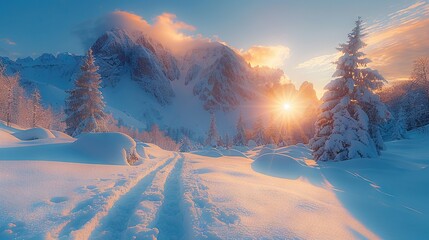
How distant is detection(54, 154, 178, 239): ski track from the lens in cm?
460

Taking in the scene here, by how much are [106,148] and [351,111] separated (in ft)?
56.3

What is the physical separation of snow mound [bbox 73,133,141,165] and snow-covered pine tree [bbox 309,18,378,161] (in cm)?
1369

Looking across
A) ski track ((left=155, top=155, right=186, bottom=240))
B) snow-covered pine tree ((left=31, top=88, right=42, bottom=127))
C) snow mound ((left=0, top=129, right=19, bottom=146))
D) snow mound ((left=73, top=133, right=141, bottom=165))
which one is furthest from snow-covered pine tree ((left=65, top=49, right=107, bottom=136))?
snow-covered pine tree ((left=31, top=88, right=42, bottom=127))

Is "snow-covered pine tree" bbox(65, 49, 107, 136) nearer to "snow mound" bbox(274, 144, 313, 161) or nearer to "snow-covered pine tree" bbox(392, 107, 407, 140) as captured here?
"snow mound" bbox(274, 144, 313, 161)

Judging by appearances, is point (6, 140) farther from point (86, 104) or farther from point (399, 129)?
point (399, 129)

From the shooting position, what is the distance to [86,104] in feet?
92.0

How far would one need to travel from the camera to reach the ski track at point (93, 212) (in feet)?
15.1

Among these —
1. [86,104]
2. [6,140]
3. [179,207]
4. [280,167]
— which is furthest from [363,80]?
[86,104]

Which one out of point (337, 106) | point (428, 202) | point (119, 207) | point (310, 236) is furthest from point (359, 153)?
point (119, 207)

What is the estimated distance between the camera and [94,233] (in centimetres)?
473

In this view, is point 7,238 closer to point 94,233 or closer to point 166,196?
point 94,233

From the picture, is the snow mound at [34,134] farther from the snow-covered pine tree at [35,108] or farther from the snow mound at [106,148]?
the snow-covered pine tree at [35,108]

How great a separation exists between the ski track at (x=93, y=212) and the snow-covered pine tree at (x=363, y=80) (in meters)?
17.4

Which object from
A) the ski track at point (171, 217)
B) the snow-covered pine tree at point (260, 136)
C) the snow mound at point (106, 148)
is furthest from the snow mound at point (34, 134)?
the snow-covered pine tree at point (260, 136)
